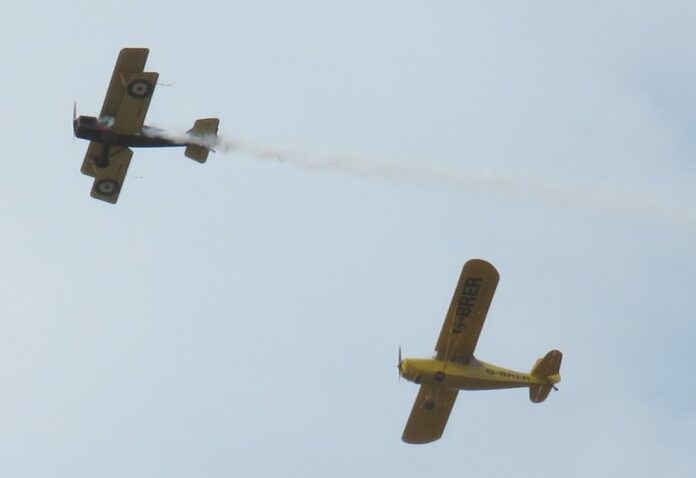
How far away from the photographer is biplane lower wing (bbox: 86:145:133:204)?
147 feet

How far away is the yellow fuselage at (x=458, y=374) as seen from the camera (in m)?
41.1

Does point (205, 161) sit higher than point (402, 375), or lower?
higher

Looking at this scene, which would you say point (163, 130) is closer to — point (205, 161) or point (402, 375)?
point (205, 161)

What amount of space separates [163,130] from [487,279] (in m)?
8.48

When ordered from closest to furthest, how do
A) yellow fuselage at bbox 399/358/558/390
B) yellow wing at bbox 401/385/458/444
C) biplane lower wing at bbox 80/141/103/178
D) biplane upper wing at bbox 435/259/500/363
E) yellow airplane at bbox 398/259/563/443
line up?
1. biplane upper wing at bbox 435/259/500/363
2. yellow airplane at bbox 398/259/563/443
3. yellow fuselage at bbox 399/358/558/390
4. yellow wing at bbox 401/385/458/444
5. biplane lower wing at bbox 80/141/103/178

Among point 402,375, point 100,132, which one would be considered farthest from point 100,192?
point 402,375

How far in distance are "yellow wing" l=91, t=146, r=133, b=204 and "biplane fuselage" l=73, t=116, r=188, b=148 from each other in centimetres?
169

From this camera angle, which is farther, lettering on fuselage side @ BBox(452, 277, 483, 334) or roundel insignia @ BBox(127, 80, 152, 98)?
roundel insignia @ BBox(127, 80, 152, 98)

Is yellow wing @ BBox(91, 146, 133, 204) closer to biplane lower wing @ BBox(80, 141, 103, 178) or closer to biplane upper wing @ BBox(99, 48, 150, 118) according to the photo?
biplane lower wing @ BBox(80, 141, 103, 178)

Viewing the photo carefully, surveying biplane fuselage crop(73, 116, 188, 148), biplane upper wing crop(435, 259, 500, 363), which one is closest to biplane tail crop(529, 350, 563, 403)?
biplane upper wing crop(435, 259, 500, 363)

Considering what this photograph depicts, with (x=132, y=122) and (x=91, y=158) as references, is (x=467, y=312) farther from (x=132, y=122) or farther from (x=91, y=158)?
(x=91, y=158)

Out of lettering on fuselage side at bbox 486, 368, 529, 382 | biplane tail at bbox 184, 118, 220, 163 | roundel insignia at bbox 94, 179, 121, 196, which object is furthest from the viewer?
roundel insignia at bbox 94, 179, 121, 196

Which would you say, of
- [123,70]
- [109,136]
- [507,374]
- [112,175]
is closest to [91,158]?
[112,175]

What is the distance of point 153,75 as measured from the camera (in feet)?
139
